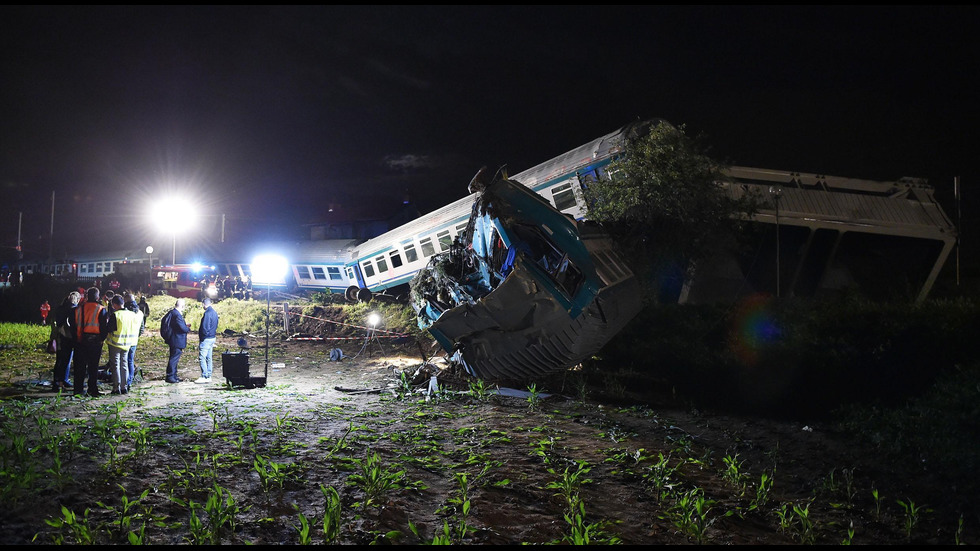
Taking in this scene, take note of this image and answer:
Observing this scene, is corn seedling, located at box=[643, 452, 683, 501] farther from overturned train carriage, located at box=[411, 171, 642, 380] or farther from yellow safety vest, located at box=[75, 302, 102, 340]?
yellow safety vest, located at box=[75, 302, 102, 340]

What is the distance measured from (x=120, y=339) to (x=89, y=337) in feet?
1.37

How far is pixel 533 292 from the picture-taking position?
27.0ft

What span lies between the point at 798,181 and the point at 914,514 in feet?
40.8

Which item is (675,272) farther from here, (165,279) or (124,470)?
(165,279)

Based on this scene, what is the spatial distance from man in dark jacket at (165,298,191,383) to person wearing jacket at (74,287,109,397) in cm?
119

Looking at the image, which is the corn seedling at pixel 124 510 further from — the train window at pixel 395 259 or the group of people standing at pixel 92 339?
the train window at pixel 395 259

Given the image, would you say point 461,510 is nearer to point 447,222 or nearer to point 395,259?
point 447,222

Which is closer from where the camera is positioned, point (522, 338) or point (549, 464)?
point (549, 464)

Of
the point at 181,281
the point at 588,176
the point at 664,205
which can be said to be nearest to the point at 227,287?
the point at 181,281

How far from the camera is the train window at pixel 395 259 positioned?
20031mm

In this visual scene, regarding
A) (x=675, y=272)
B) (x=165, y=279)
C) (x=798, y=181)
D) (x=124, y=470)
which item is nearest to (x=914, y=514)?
(x=124, y=470)

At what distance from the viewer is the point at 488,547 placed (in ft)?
12.8

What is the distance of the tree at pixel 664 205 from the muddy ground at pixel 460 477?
13.2ft

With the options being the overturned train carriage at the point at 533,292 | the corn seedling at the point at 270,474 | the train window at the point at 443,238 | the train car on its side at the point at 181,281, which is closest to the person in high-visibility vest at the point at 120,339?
the overturned train carriage at the point at 533,292
